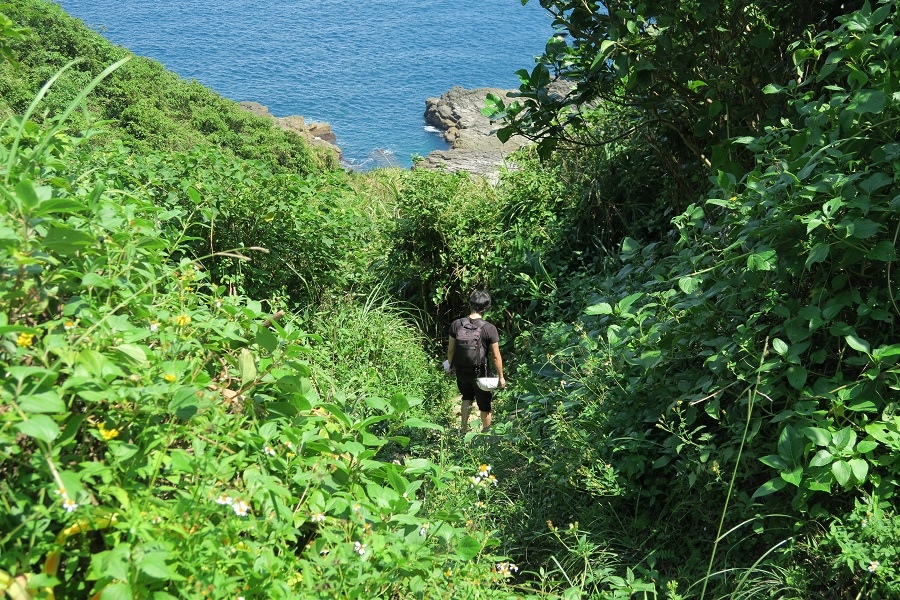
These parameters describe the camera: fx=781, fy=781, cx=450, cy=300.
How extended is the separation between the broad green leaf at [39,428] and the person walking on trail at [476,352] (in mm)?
4527

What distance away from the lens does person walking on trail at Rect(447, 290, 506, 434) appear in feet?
19.7

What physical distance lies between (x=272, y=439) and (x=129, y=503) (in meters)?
0.46

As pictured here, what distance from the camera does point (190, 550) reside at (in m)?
1.78

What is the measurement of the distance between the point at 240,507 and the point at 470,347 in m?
4.16

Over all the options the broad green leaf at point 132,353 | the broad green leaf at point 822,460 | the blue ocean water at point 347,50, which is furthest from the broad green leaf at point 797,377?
the blue ocean water at point 347,50

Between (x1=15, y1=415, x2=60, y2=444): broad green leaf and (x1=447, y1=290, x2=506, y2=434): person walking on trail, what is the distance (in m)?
4.53

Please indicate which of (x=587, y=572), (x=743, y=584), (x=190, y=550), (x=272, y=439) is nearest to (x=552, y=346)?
(x=587, y=572)

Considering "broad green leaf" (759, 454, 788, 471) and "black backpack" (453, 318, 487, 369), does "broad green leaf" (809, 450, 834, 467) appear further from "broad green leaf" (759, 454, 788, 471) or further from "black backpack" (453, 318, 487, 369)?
"black backpack" (453, 318, 487, 369)

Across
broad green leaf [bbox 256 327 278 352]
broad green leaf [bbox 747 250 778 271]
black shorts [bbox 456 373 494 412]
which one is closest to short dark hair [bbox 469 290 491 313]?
black shorts [bbox 456 373 494 412]

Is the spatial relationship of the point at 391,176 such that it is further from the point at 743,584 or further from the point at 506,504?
the point at 743,584

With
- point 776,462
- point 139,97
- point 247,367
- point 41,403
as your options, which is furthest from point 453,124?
point 41,403

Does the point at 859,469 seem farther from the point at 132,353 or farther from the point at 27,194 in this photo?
the point at 27,194

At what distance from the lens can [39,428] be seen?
153 cm

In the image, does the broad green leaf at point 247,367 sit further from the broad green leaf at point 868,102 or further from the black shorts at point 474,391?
the black shorts at point 474,391
